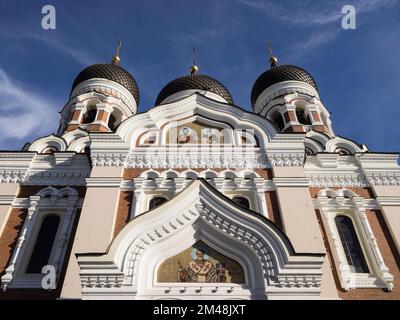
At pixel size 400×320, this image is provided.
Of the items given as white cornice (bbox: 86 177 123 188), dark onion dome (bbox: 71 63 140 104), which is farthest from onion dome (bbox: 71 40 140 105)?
white cornice (bbox: 86 177 123 188)

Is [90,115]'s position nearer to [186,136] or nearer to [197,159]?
[186,136]

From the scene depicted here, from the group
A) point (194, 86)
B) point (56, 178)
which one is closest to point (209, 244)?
point (56, 178)

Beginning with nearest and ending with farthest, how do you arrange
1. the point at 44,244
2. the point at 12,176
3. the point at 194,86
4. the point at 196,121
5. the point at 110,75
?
the point at 44,244
the point at 12,176
the point at 196,121
the point at 194,86
the point at 110,75

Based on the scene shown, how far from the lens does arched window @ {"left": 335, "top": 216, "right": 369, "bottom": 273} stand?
821 cm

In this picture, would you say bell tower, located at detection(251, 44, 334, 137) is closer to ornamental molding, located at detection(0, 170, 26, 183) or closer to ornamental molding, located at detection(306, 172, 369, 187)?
ornamental molding, located at detection(306, 172, 369, 187)

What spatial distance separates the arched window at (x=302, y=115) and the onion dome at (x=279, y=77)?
4.61 ft

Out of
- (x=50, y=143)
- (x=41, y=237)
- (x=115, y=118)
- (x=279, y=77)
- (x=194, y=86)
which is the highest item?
(x=279, y=77)

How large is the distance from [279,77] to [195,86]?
3234 millimetres

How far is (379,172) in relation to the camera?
9.74m

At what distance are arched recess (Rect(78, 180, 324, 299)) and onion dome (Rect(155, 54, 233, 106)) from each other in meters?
7.91

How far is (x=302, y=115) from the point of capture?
14359 mm

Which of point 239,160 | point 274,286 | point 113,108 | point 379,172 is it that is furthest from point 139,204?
point 113,108

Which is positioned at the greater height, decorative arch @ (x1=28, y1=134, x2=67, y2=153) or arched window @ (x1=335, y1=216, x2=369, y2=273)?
decorative arch @ (x1=28, y1=134, x2=67, y2=153)
